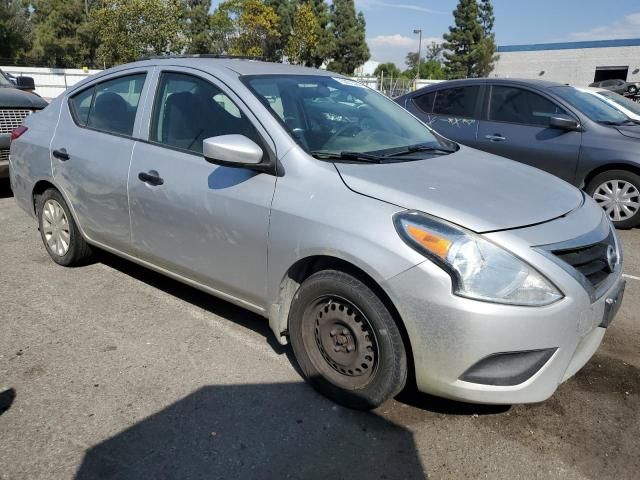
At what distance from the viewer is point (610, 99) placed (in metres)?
7.27

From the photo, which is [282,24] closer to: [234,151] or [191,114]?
[191,114]

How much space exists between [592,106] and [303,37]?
5034 cm

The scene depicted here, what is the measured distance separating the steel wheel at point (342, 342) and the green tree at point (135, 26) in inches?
1544

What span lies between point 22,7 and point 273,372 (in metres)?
66.9

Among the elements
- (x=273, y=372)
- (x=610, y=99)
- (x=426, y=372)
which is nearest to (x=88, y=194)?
(x=273, y=372)

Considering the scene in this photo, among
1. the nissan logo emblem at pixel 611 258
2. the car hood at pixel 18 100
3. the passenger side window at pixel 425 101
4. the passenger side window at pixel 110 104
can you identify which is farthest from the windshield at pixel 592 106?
the car hood at pixel 18 100

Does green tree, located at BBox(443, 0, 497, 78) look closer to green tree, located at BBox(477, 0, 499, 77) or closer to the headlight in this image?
green tree, located at BBox(477, 0, 499, 77)

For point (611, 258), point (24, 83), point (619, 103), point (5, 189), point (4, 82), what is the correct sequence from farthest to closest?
point (24, 83) → point (4, 82) → point (5, 189) → point (619, 103) → point (611, 258)

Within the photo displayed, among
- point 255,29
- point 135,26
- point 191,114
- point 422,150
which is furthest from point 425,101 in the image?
point 255,29

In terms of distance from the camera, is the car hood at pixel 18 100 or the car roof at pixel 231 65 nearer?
the car roof at pixel 231 65

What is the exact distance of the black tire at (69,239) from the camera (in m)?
4.39

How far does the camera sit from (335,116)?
338 cm

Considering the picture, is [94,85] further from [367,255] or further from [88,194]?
[367,255]

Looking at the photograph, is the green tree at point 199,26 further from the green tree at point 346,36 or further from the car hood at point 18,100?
the car hood at point 18,100
